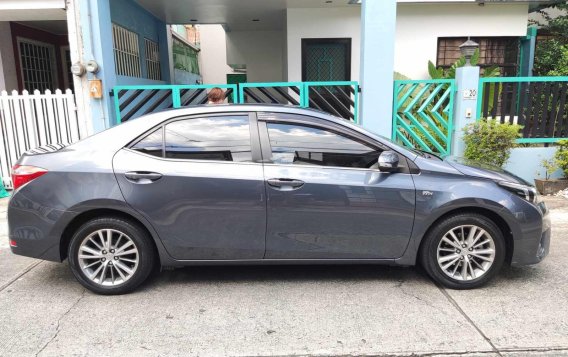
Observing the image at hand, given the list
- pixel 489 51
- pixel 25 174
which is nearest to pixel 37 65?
pixel 25 174

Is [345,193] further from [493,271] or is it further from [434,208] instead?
[493,271]

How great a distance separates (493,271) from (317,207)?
5.54 ft

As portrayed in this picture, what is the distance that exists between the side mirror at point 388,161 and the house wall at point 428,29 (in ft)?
22.7

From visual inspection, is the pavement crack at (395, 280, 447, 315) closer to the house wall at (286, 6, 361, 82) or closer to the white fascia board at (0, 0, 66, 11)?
the white fascia board at (0, 0, 66, 11)

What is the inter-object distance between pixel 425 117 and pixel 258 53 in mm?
8720

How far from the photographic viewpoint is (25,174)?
12.5 ft

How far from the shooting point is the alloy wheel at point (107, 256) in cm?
383

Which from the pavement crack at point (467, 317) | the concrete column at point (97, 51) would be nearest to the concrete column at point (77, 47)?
the concrete column at point (97, 51)

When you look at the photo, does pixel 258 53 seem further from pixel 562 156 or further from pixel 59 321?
pixel 59 321

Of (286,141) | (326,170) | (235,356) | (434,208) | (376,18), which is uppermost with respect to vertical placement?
(376,18)

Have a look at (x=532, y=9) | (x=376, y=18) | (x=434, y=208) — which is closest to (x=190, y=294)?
(x=434, y=208)

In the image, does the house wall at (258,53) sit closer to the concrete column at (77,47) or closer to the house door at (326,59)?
the house door at (326,59)

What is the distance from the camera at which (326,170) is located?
3826 mm

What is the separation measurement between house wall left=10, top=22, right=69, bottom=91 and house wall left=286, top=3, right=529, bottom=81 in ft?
21.5
